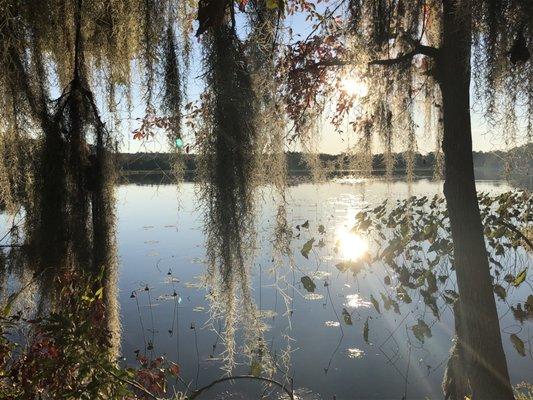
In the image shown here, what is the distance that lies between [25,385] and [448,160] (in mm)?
1915

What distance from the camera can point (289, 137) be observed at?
76.7 inches

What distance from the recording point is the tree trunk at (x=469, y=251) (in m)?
2.08

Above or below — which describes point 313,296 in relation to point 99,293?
below

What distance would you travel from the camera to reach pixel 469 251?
2104 millimetres

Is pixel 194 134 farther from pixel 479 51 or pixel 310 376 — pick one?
pixel 310 376

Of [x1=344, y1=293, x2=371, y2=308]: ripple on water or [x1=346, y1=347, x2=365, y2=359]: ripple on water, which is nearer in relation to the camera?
[x1=346, y1=347, x2=365, y2=359]: ripple on water

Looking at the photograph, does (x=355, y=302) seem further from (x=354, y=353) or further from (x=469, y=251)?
(x=469, y=251)

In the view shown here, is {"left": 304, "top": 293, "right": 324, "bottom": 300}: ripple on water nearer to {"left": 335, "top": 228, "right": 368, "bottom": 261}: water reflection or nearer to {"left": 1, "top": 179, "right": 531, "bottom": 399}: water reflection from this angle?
{"left": 1, "top": 179, "right": 531, "bottom": 399}: water reflection

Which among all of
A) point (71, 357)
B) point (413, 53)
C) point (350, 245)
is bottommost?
point (350, 245)

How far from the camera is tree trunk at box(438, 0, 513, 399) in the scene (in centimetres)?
208

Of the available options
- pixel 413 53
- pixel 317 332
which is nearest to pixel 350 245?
pixel 317 332

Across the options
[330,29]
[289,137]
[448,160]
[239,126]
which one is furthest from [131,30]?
[448,160]

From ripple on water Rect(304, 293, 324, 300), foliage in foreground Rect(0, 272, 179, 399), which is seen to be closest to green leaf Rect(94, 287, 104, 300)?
foliage in foreground Rect(0, 272, 179, 399)

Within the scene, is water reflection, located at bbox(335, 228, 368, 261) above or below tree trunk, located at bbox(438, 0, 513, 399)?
below
